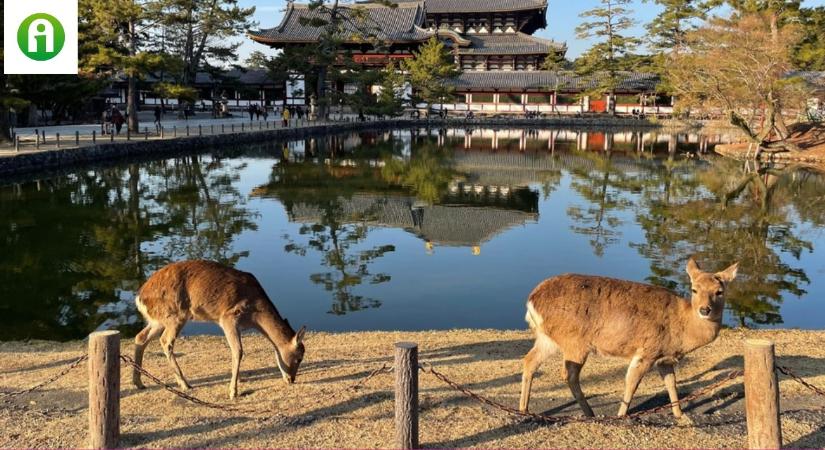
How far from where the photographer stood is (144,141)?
36812mm

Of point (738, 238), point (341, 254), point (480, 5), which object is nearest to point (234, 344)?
point (341, 254)

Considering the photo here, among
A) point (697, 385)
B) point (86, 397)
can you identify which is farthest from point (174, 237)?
point (697, 385)

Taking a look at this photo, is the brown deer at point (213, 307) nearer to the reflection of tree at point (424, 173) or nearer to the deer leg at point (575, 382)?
the deer leg at point (575, 382)

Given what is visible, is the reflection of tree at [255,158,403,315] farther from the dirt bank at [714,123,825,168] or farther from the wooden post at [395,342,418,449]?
the dirt bank at [714,123,825,168]

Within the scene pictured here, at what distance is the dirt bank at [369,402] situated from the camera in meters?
6.38

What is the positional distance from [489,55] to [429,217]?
5794 cm

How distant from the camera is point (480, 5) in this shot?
261 feet

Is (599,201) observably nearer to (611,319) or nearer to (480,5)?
(611,319)

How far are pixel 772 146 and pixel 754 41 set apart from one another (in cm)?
620

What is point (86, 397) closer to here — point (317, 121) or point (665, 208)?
point (665, 208)

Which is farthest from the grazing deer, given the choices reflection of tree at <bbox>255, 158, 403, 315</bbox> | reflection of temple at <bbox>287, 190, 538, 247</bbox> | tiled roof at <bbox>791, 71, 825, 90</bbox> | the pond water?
tiled roof at <bbox>791, 71, 825, 90</bbox>

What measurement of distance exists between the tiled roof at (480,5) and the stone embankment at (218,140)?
1514cm

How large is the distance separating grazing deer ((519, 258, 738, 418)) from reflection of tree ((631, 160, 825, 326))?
20.5 ft

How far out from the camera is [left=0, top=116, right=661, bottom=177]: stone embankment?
28977 millimetres
